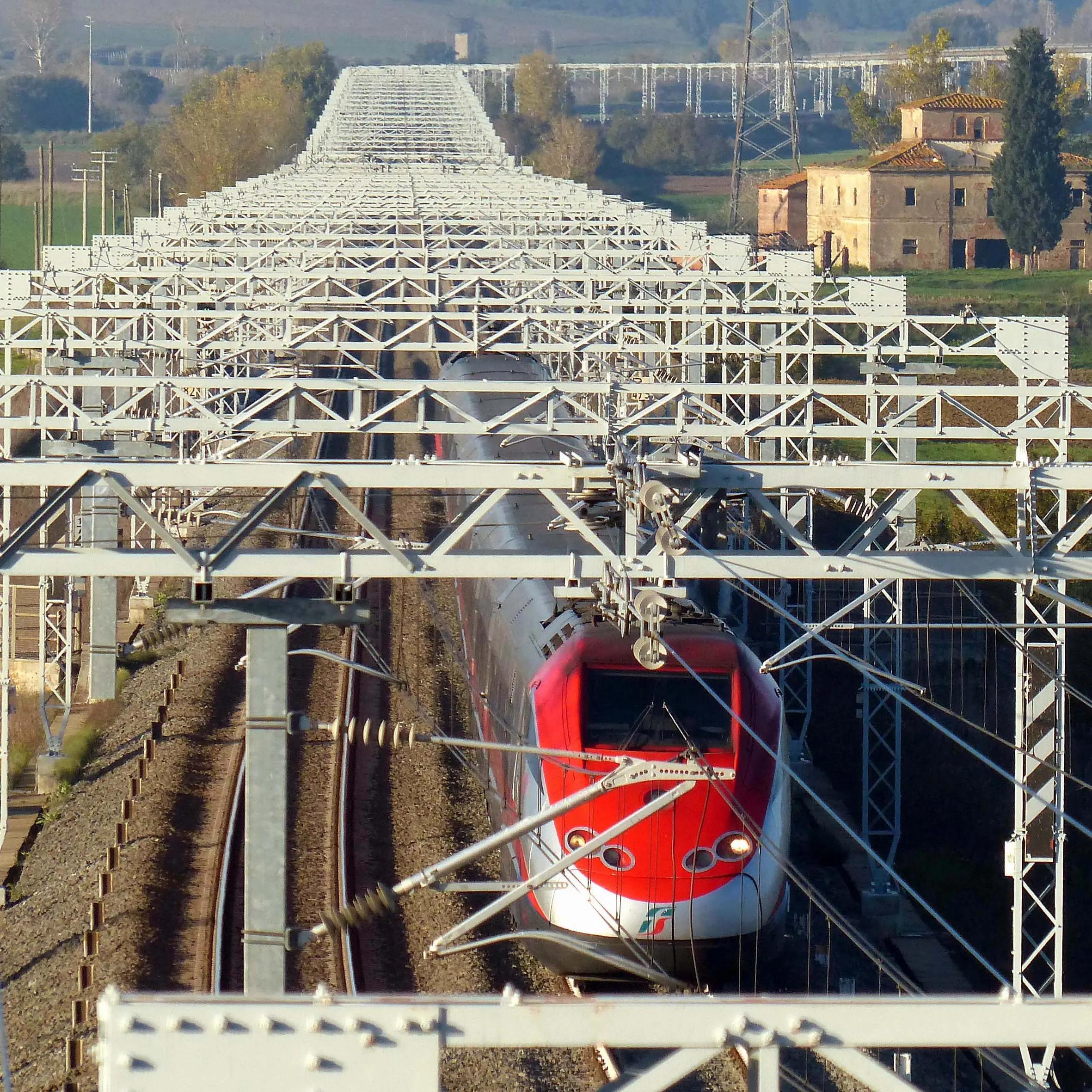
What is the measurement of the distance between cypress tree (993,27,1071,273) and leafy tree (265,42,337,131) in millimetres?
35611

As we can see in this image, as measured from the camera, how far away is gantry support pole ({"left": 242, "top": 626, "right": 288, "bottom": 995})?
733 centimetres

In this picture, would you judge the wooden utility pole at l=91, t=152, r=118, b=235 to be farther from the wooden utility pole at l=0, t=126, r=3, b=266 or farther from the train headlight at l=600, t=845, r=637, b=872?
the train headlight at l=600, t=845, r=637, b=872

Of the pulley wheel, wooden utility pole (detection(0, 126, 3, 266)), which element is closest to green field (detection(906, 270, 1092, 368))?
wooden utility pole (detection(0, 126, 3, 266))

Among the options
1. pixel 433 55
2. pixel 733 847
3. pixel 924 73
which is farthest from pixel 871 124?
pixel 433 55

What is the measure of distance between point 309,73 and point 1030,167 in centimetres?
4491

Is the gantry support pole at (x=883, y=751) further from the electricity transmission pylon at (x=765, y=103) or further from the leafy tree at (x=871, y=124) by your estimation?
the leafy tree at (x=871, y=124)

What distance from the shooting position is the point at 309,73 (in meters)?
101

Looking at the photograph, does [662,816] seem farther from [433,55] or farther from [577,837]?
[433,55]

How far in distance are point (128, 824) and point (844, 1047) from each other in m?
12.8

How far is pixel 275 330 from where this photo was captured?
22844 mm

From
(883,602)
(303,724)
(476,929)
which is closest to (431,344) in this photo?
(476,929)

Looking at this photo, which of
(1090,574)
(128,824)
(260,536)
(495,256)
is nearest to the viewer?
(1090,574)

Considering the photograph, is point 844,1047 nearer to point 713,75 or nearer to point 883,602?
point 883,602

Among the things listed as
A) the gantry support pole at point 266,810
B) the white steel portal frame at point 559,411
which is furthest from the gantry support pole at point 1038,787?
the gantry support pole at point 266,810
